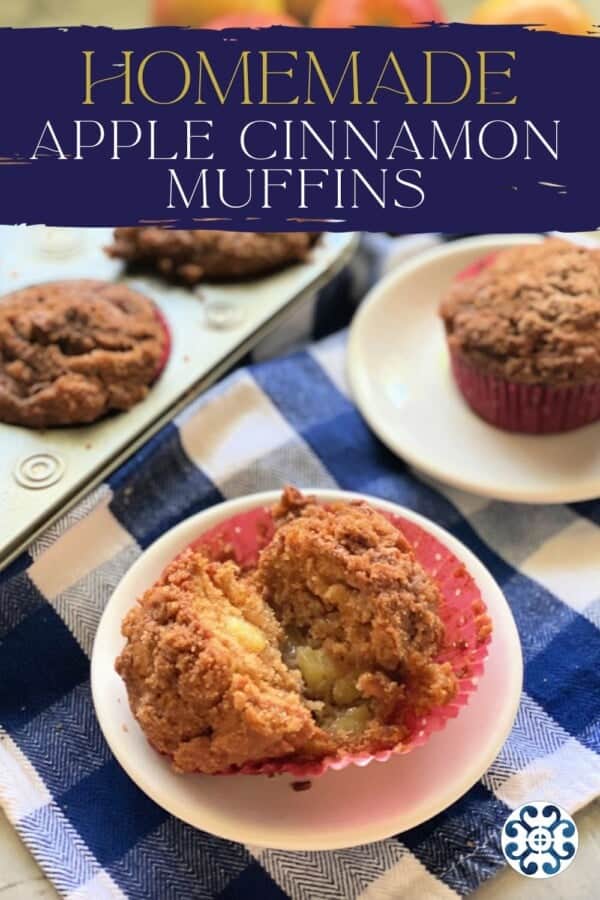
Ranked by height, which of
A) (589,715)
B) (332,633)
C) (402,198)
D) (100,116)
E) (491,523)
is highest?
(100,116)

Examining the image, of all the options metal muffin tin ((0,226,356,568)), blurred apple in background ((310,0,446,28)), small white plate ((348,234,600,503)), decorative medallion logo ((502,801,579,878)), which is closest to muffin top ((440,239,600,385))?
small white plate ((348,234,600,503))

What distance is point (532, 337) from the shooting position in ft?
4.49

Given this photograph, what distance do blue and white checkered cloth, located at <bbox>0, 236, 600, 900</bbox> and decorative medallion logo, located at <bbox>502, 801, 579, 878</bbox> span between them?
0.04 feet

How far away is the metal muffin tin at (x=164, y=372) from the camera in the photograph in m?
1.27

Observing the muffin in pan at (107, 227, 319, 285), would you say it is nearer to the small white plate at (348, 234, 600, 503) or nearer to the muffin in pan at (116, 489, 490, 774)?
the small white plate at (348, 234, 600, 503)

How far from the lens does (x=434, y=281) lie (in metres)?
1.66

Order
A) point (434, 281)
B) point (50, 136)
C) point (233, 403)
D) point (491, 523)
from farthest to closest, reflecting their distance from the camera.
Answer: point (434, 281) < point (233, 403) < point (491, 523) < point (50, 136)

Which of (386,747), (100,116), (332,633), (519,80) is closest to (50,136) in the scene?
(100,116)

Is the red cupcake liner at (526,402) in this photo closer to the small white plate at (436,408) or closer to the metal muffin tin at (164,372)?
the small white plate at (436,408)

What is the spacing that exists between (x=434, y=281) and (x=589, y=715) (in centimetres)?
78

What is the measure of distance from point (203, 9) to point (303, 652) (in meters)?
0.80

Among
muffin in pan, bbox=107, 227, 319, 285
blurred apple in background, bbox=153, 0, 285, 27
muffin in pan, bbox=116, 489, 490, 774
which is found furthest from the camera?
muffin in pan, bbox=107, 227, 319, 285

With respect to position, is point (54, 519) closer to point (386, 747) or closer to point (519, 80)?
point (386, 747)

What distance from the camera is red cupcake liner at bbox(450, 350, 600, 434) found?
139 centimetres
